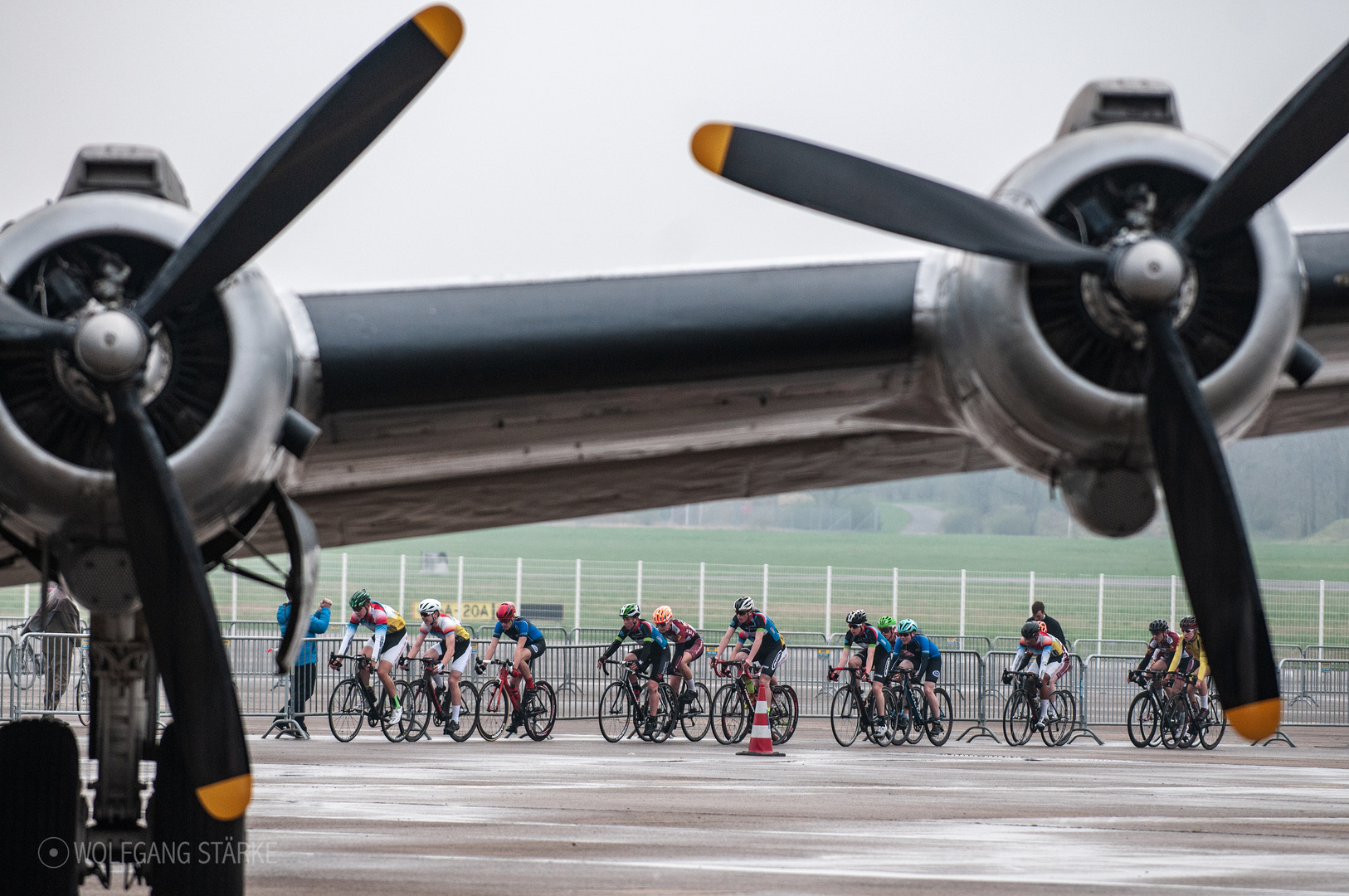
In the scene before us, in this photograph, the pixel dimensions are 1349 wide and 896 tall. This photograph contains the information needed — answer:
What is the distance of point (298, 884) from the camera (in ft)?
27.1

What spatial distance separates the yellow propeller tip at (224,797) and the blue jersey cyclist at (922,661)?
49.4 feet

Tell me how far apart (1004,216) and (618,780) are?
10.2m

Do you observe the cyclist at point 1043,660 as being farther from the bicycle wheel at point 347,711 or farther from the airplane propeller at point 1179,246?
the airplane propeller at point 1179,246

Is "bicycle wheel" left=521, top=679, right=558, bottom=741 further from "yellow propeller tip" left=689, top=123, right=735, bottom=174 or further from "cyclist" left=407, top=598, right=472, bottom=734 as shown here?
"yellow propeller tip" left=689, top=123, right=735, bottom=174

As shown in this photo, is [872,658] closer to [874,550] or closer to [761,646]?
[761,646]

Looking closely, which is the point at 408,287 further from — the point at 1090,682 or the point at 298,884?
the point at 1090,682

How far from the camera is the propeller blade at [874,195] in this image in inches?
218

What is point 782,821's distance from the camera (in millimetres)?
11719

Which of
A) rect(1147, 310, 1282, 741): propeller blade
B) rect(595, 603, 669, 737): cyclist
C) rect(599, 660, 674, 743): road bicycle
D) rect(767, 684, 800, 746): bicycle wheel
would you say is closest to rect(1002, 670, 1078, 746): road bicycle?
rect(767, 684, 800, 746): bicycle wheel

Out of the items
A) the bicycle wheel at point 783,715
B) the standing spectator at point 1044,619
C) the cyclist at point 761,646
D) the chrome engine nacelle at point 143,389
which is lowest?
the bicycle wheel at point 783,715

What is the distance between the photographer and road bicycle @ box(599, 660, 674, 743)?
19.6m

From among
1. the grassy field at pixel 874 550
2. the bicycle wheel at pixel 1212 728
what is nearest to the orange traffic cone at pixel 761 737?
the bicycle wheel at pixel 1212 728

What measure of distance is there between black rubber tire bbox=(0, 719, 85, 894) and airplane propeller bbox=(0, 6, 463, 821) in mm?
1667

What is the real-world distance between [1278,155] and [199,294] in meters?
3.92
